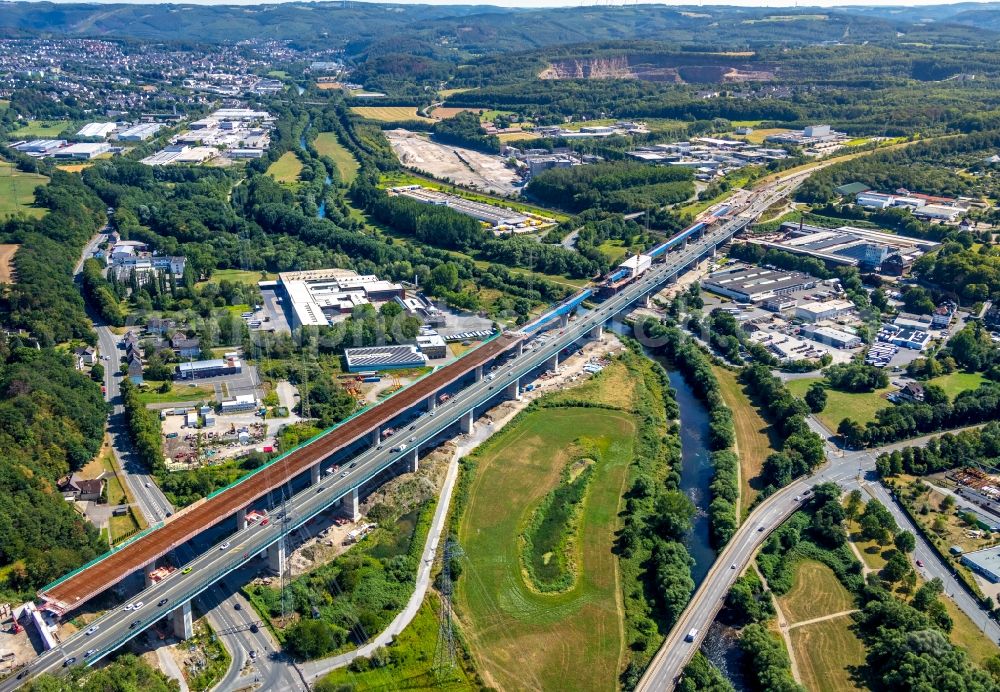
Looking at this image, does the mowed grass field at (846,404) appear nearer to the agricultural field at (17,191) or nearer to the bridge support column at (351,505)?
the bridge support column at (351,505)

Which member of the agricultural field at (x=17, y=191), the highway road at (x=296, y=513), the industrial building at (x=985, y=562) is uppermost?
the agricultural field at (x=17, y=191)

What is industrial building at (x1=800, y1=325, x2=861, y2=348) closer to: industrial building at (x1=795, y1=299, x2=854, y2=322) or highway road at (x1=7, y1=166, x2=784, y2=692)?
industrial building at (x1=795, y1=299, x2=854, y2=322)

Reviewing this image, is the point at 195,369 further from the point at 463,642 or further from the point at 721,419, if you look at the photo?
the point at 721,419

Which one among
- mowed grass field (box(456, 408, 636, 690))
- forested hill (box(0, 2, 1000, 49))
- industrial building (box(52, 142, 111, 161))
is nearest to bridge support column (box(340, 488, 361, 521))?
mowed grass field (box(456, 408, 636, 690))

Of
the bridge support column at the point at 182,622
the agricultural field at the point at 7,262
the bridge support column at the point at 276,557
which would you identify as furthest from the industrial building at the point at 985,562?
the agricultural field at the point at 7,262

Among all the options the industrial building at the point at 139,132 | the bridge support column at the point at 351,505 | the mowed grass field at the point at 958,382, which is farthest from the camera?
the industrial building at the point at 139,132

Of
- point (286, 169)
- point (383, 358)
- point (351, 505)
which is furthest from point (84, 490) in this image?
point (286, 169)

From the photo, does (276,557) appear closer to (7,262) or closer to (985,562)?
(985,562)

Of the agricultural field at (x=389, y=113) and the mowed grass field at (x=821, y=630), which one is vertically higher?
the agricultural field at (x=389, y=113)
